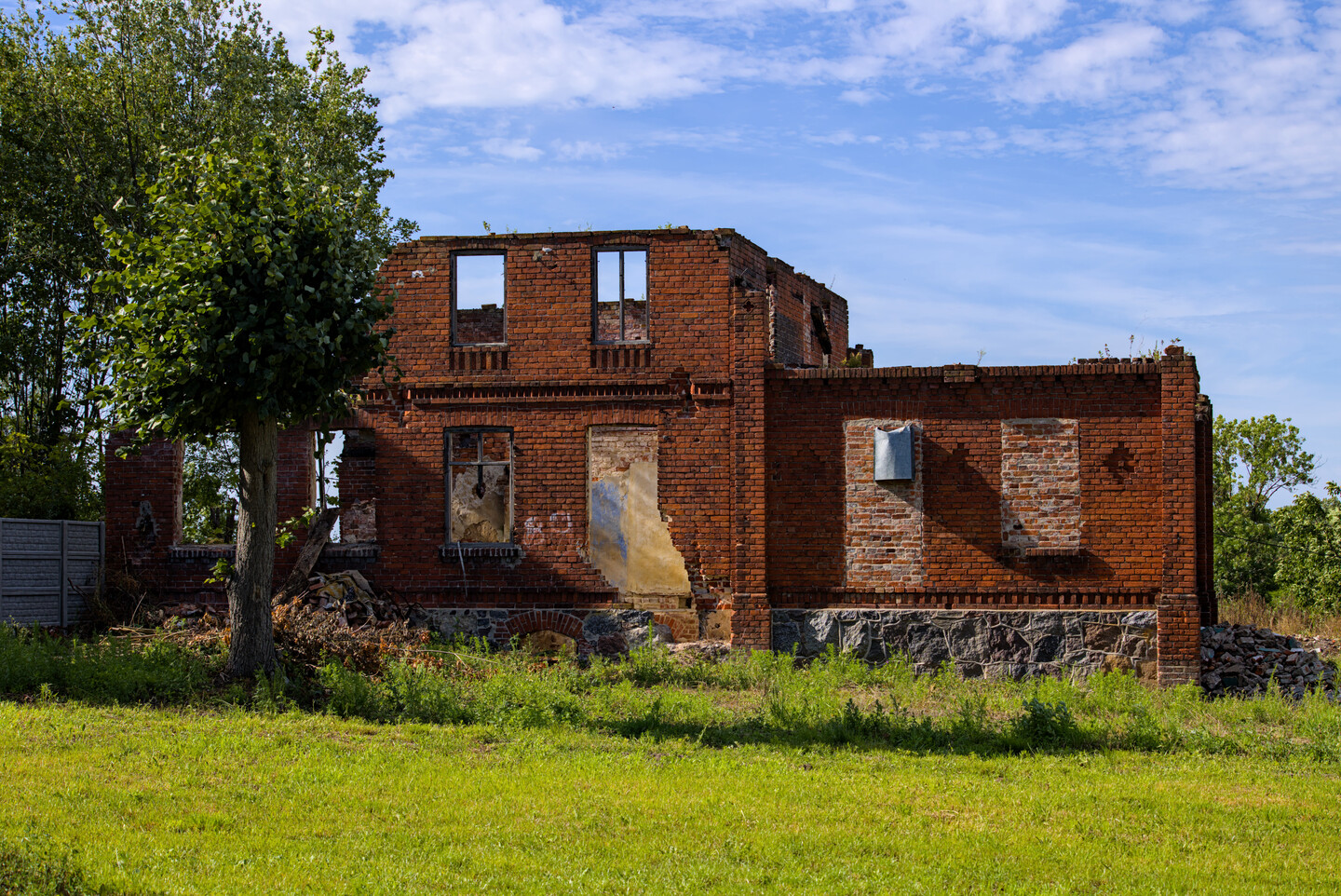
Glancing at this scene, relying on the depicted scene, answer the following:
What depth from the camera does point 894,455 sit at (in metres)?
16.2

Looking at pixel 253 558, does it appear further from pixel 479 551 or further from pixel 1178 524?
pixel 1178 524

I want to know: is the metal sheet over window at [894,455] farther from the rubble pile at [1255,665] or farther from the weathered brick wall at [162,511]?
the weathered brick wall at [162,511]

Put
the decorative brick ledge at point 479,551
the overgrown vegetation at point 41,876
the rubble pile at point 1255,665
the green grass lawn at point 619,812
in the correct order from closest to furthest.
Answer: the overgrown vegetation at point 41,876 < the green grass lawn at point 619,812 < the rubble pile at point 1255,665 < the decorative brick ledge at point 479,551

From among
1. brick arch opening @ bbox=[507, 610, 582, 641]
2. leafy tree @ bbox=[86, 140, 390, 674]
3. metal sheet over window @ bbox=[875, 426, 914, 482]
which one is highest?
leafy tree @ bbox=[86, 140, 390, 674]

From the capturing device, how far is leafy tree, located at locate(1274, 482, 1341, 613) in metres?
24.7

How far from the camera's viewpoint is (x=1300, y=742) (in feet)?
36.9

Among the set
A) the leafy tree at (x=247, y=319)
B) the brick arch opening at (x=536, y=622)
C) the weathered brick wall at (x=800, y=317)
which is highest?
the weathered brick wall at (x=800, y=317)

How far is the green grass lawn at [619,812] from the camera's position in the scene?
6.57m

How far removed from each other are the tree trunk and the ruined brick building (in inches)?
186

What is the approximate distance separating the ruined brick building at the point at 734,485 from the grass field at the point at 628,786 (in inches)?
96.9

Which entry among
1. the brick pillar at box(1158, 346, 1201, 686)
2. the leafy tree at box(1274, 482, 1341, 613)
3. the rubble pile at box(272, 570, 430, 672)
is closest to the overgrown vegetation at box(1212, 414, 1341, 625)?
the leafy tree at box(1274, 482, 1341, 613)

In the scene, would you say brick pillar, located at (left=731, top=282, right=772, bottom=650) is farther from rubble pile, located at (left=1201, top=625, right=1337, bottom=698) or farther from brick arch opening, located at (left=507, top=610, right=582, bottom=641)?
rubble pile, located at (left=1201, top=625, right=1337, bottom=698)

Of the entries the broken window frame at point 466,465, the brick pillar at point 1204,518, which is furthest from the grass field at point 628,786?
the brick pillar at point 1204,518

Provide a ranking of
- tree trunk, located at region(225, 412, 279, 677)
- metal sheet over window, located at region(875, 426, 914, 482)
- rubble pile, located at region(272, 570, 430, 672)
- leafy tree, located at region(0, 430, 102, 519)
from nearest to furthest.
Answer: tree trunk, located at region(225, 412, 279, 677) < rubble pile, located at region(272, 570, 430, 672) < metal sheet over window, located at region(875, 426, 914, 482) < leafy tree, located at region(0, 430, 102, 519)
